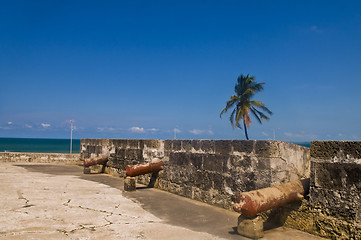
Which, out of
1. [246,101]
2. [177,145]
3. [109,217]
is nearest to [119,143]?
[177,145]

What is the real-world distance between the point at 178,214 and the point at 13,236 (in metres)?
2.54

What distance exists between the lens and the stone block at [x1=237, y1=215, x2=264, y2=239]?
3.73m

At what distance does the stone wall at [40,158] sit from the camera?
16297 millimetres

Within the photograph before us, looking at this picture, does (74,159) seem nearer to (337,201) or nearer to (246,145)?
(246,145)

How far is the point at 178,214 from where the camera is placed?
199 inches

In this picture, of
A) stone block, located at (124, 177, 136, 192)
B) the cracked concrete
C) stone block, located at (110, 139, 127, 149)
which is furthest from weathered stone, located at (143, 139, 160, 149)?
the cracked concrete

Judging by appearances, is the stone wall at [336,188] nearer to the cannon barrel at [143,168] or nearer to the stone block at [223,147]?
the stone block at [223,147]

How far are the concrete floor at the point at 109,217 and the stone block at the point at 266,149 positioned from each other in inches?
45.2

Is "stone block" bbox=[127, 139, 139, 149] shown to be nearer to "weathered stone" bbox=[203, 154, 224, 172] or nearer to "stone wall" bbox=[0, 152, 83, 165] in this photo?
"weathered stone" bbox=[203, 154, 224, 172]

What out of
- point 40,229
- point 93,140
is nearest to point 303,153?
point 40,229

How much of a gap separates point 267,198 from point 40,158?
51.5 feet

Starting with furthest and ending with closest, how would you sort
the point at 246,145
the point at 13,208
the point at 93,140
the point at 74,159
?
the point at 74,159
the point at 93,140
the point at 246,145
the point at 13,208

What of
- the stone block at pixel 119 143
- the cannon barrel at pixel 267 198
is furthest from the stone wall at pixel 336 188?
the stone block at pixel 119 143

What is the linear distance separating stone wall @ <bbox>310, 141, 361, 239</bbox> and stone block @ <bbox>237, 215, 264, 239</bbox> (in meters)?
0.81
